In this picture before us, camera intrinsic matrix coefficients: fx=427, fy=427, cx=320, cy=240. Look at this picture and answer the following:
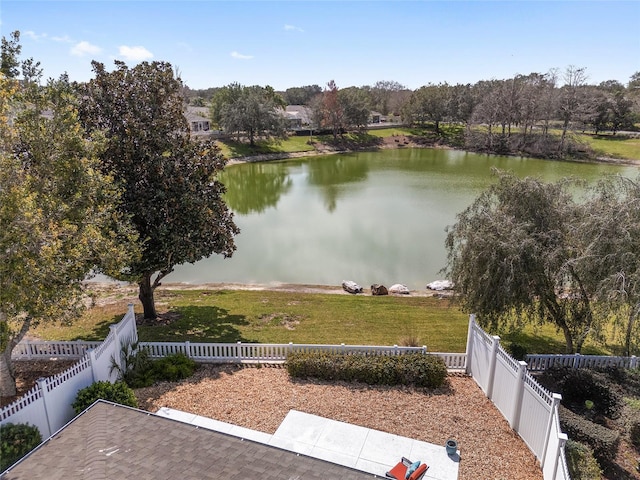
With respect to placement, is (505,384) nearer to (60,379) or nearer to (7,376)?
(60,379)

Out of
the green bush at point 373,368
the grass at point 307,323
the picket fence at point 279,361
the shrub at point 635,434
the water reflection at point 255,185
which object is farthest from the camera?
the water reflection at point 255,185

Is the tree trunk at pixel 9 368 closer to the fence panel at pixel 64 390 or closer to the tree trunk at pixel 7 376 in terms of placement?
the tree trunk at pixel 7 376

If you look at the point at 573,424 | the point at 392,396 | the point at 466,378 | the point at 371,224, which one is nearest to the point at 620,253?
the point at 573,424

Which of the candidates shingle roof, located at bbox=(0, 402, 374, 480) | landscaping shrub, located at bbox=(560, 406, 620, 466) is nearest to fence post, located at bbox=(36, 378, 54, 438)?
shingle roof, located at bbox=(0, 402, 374, 480)

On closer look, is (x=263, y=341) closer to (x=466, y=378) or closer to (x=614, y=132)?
(x=466, y=378)

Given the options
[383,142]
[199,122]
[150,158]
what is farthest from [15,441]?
[383,142]

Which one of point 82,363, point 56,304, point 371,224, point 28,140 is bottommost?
point 371,224

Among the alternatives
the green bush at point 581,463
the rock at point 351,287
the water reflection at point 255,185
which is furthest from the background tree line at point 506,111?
the green bush at point 581,463
